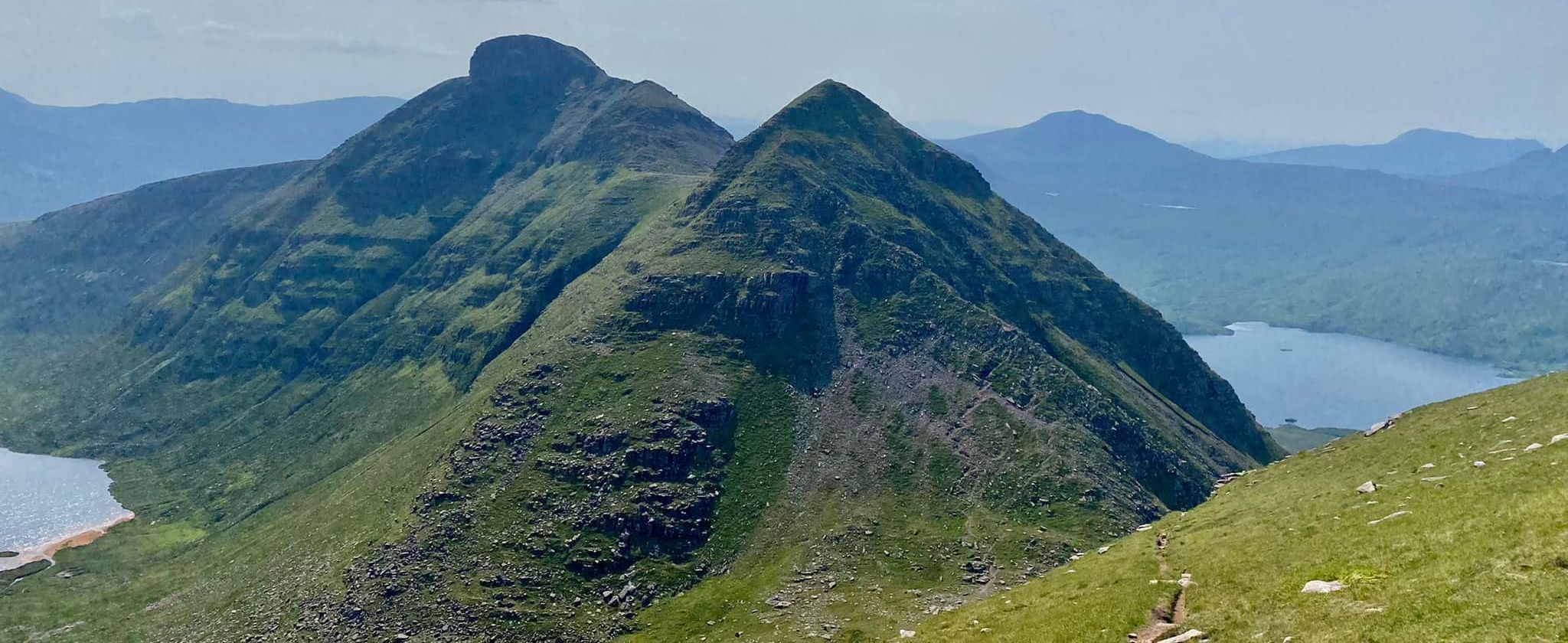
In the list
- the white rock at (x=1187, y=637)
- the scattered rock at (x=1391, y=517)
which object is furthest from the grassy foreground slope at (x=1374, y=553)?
the white rock at (x=1187, y=637)

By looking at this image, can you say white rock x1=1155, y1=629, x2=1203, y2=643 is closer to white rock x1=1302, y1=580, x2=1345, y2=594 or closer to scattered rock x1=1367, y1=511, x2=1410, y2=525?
white rock x1=1302, y1=580, x2=1345, y2=594

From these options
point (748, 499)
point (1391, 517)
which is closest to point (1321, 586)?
point (1391, 517)

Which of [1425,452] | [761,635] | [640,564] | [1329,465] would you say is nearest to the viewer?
[1425,452]

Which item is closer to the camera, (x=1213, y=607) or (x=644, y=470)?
(x=1213, y=607)

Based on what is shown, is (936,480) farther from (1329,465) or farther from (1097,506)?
(1329,465)

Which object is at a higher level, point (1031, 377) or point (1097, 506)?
point (1031, 377)

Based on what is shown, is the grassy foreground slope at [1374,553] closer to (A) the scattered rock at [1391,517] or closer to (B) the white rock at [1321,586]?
(A) the scattered rock at [1391,517]

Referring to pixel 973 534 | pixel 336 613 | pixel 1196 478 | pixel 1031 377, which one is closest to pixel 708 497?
pixel 973 534

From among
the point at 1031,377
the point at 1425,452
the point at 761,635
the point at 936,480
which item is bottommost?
the point at 761,635
